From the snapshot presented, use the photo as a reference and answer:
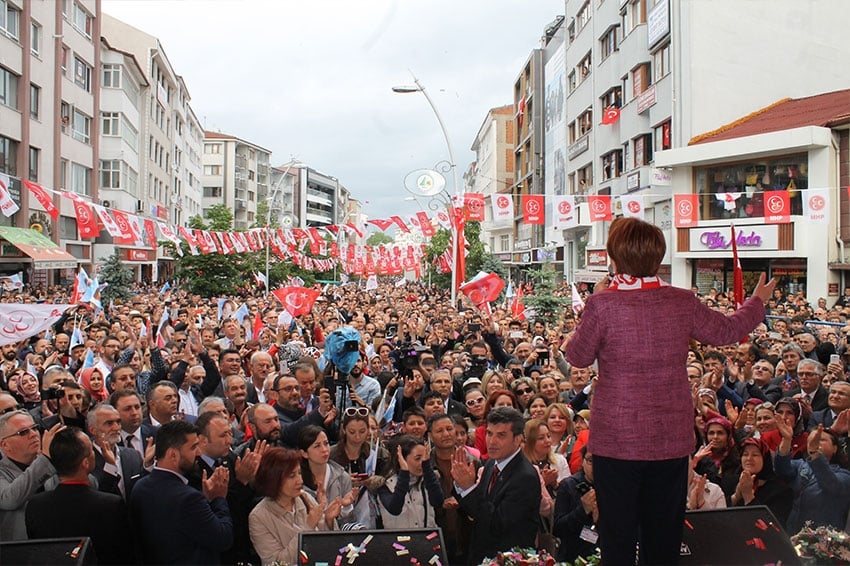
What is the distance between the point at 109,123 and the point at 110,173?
9.65 feet

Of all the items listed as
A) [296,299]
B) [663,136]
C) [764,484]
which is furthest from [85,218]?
[663,136]

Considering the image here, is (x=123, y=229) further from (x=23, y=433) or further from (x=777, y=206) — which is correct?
(x=777, y=206)

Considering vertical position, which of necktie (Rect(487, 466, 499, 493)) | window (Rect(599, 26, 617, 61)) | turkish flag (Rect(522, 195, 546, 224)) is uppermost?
window (Rect(599, 26, 617, 61))

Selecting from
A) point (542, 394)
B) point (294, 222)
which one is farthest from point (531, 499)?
point (294, 222)

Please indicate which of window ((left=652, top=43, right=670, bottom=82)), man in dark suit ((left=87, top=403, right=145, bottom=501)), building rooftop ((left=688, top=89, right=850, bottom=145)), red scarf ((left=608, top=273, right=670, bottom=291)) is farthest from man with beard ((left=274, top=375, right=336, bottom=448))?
window ((left=652, top=43, right=670, bottom=82))

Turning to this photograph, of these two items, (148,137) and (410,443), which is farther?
(148,137)

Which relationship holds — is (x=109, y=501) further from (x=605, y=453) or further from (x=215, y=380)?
(x=215, y=380)

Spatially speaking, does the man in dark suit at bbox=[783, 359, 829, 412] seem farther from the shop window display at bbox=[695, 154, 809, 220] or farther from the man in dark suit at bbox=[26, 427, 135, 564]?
the shop window display at bbox=[695, 154, 809, 220]

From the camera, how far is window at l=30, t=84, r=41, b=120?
101 ft

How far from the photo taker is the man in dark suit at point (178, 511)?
3.94 m

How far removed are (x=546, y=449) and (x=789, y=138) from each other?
20437 millimetres

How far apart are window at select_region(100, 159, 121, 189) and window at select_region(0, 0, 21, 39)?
652 inches

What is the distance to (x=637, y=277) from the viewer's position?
9.73 ft

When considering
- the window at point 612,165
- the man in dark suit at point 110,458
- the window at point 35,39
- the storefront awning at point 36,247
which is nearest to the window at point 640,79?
the window at point 612,165
